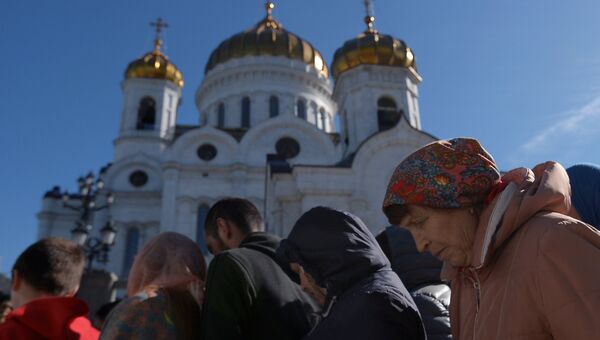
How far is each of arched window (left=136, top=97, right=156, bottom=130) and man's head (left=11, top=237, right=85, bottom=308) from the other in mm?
25314

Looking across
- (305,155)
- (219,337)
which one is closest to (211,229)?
(219,337)

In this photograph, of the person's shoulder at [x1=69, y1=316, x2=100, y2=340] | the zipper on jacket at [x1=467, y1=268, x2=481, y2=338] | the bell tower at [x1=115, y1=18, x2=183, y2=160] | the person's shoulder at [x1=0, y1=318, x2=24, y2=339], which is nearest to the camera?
the zipper on jacket at [x1=467, y1=268, x2=481, y2=338]

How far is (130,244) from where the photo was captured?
23438 millimetres

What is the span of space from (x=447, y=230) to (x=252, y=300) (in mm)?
1158

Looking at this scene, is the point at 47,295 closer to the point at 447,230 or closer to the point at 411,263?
the point at 411,263

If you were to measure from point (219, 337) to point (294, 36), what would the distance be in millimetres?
30528

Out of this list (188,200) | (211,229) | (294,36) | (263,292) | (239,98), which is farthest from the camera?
(294,36)

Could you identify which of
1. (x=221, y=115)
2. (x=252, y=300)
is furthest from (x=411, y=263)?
(x=221, y=115)

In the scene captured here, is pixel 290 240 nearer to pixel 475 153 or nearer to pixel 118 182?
pixel 475 153

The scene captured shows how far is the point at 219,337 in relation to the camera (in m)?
2.47

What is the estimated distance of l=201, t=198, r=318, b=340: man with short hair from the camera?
2.53 m

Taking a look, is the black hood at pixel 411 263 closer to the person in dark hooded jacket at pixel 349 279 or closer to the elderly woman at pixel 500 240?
the person in dark hooded jacket at pixel 349 279

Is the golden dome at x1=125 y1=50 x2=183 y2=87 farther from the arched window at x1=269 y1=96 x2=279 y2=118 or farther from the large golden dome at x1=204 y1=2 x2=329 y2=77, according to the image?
the arched window at x1=269 y1=96 x2=279 y2=118

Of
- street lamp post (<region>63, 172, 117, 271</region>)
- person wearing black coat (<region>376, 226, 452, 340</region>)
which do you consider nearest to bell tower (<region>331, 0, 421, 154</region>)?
street lamp post (<region>63, 172, 117, 271</region>)
